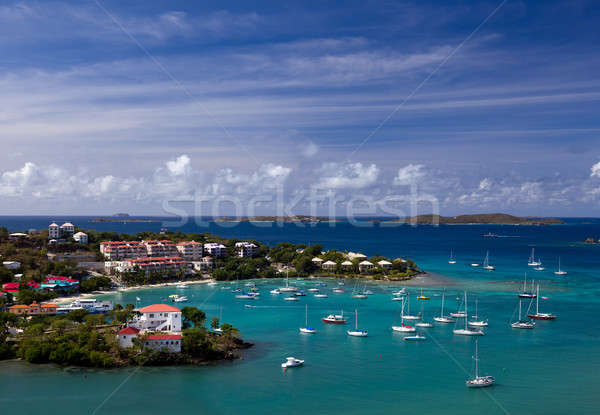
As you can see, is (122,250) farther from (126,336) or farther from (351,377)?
(351,377)

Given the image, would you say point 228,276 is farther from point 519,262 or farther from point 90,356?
point 519,262

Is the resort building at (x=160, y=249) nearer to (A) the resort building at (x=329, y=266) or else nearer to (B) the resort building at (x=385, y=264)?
(A) the resort building at (x=329, y=266)

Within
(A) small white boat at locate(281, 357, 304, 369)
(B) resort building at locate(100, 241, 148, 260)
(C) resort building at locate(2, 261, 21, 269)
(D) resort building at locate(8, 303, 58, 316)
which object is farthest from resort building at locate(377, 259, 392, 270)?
(C) resort building at locate(2, 261, 21, 269)

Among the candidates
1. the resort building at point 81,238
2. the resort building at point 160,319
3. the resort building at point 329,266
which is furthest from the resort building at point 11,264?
the resort building at point 329,266

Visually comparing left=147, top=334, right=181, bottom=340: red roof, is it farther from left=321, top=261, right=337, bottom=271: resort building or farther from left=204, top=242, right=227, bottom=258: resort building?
left=204, top=242, right=227, bottom=258: resort building

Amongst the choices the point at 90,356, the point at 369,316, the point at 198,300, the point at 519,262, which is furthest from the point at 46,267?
the point at 519,262

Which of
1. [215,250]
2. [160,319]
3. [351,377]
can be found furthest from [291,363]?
[215,250]
